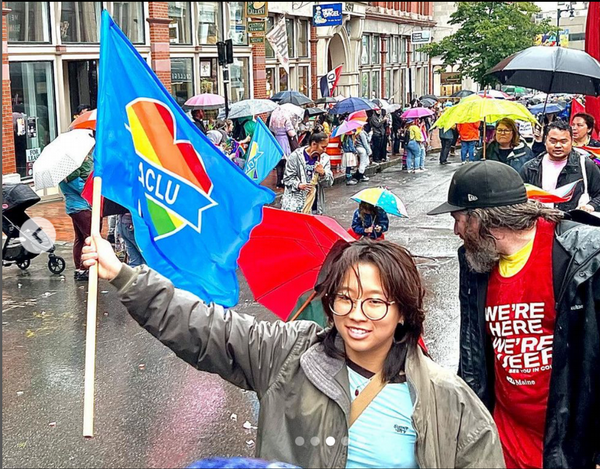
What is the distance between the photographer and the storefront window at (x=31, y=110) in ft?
53.7

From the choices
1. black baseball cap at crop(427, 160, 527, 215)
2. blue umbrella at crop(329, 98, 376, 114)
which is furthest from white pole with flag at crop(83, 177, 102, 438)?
blue umbrella at crop(329, 98, 376, 114)

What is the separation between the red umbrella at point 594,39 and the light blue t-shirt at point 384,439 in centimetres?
703

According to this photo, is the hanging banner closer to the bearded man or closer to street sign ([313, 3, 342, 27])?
street sign ([313, 3, 342, 27])

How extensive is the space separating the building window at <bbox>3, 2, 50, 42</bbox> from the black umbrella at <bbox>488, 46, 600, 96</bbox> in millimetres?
11829

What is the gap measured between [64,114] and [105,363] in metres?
11.9

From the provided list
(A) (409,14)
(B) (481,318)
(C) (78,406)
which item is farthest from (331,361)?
(A) (409,14)

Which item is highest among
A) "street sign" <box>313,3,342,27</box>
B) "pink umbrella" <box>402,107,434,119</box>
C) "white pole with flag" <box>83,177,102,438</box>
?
"street sign" <box>313,3,342,27</box>

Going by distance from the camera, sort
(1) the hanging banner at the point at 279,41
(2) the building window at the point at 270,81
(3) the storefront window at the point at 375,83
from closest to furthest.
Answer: (1) the hanging banner at the point at 279,41 < (2) the building window at the point at 270,81 < (3) the storefront window at the point at 375,83

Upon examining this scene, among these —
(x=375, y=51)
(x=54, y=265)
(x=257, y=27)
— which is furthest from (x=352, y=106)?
(x=375, y=51)

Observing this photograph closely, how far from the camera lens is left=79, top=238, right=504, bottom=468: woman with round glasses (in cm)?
223

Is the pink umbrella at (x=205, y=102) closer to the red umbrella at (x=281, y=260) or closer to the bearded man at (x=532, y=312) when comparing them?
the red umbrella at (x=281, y=260)

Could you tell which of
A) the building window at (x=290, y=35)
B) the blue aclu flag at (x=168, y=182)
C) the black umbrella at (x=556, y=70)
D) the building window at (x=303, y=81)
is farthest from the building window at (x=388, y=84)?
the blue aclu flag at (x=168, y=182)

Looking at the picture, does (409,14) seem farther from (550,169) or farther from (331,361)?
(331,361)

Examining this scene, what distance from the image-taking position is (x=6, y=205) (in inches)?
392
